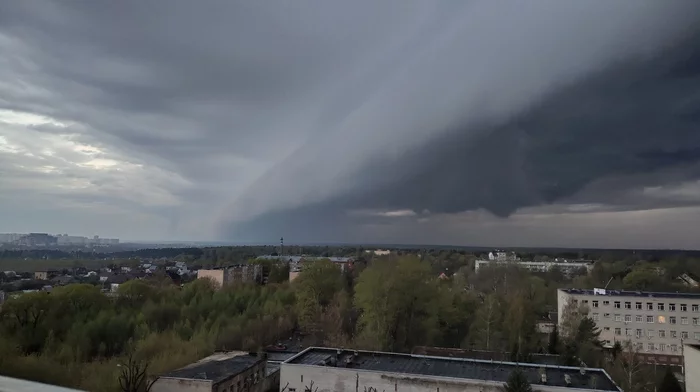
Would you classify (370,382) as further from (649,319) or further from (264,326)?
(649,319)

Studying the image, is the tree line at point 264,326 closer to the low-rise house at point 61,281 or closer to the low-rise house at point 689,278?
the low-rise house at point 61,281

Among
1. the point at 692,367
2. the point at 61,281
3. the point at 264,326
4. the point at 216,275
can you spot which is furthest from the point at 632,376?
the point at 61,281

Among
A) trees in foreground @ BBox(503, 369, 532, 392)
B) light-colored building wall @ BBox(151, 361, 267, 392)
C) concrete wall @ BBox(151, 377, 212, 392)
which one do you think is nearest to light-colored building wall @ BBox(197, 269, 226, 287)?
light-colored building wall @ BBox(151, 361, 267, 392)

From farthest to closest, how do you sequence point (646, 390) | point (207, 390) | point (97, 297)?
point (97, 297) → point (646, 390) → point (207, 390)

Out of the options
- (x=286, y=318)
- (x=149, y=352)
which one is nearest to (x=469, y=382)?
(x=149, y=352)

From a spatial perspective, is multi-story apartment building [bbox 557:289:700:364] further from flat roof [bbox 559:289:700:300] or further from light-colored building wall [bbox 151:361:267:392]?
light-colored building wall [bbox 151:361:267:392]

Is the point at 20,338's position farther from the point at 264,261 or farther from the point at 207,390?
the point at 264,261
